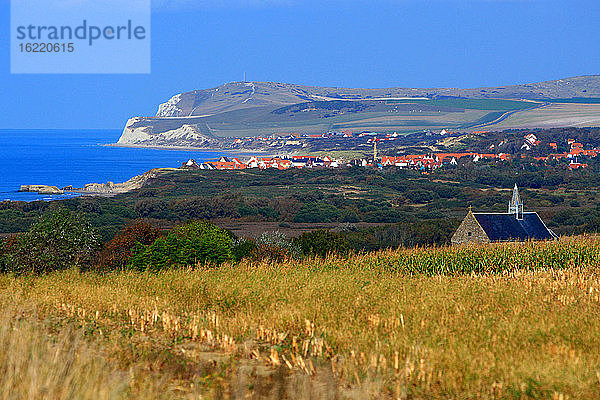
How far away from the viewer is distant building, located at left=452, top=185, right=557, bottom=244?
37.1 metres

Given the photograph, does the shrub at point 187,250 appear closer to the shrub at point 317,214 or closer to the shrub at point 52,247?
the shrub at point 52,247

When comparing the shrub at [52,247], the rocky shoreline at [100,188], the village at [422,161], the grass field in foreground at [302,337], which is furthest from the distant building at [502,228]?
the village at [422,161]

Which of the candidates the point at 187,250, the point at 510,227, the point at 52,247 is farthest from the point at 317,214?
the point at 187,250

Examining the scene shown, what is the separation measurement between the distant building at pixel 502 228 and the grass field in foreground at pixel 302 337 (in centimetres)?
2330

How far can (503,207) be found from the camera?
266 ft

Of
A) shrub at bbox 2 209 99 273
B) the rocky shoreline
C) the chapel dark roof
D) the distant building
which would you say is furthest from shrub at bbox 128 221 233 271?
the rocky shoreline

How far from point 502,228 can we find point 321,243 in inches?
568

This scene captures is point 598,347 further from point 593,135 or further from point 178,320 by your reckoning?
point 593,135

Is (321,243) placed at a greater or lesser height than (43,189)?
greater

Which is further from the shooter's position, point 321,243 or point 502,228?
point 502,228

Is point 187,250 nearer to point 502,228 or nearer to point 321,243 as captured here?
point 321,243

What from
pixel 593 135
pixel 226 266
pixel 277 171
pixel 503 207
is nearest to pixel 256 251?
pixel 226 266

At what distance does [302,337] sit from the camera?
8883 millimetres

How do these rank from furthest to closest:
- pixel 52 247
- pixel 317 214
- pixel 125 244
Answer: pixel 317 214 < pixel 125 244 < pixel 52 247
